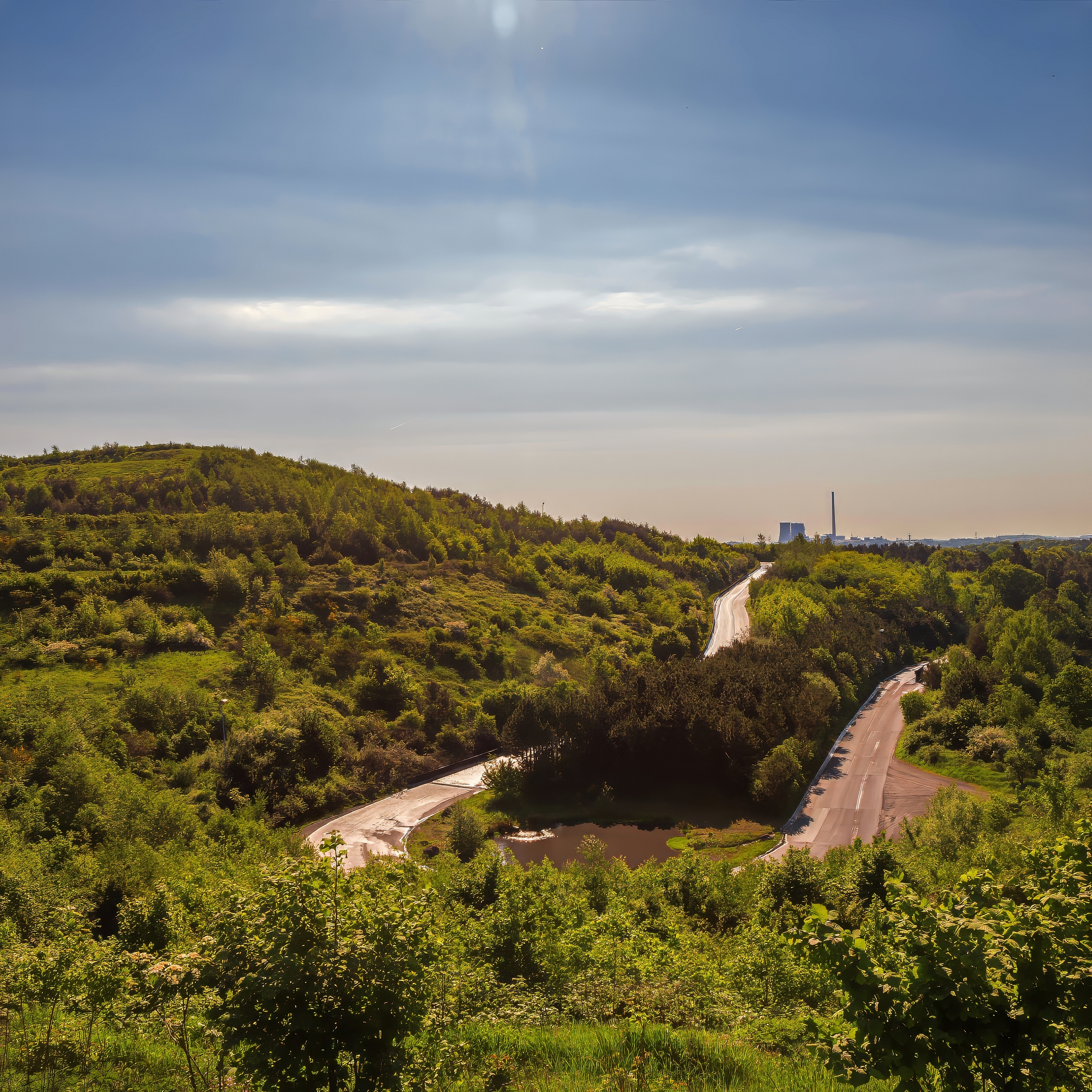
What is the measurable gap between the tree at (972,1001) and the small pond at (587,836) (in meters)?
31.4

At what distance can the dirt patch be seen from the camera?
135ft

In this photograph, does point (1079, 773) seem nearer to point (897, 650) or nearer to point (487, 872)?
point (487, 872)

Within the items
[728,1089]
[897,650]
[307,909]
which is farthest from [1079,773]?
[897,650]

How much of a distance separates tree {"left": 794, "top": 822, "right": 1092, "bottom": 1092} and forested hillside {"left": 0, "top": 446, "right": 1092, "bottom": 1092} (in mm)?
37

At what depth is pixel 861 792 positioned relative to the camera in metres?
46.1

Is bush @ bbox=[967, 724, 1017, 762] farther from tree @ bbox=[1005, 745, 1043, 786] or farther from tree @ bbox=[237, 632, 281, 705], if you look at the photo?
tree @ bbox=[237, 632, 281, 705]

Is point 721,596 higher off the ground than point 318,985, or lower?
lower

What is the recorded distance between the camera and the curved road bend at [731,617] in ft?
304

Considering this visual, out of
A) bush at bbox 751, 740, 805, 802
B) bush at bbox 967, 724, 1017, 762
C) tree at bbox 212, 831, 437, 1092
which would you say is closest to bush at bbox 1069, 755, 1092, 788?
bush at bbox 967, 724, 1017, 762

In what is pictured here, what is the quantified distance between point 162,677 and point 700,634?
69579mm

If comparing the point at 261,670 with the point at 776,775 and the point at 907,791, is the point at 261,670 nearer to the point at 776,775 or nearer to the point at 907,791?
the point at 776,775

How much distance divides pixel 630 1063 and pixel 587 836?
2827 centimetres

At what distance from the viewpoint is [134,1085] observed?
32.0 feet

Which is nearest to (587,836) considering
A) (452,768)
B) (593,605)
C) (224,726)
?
(452,768)
